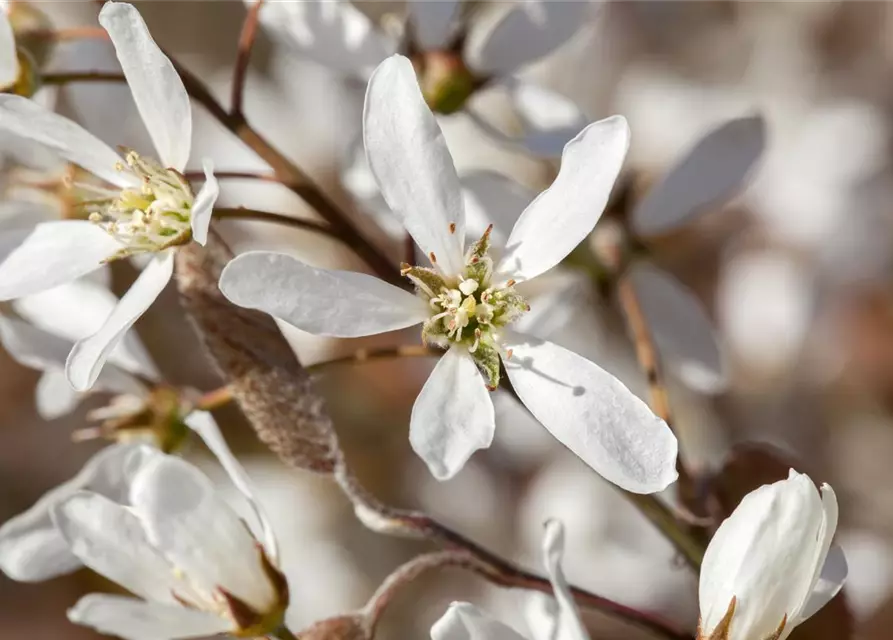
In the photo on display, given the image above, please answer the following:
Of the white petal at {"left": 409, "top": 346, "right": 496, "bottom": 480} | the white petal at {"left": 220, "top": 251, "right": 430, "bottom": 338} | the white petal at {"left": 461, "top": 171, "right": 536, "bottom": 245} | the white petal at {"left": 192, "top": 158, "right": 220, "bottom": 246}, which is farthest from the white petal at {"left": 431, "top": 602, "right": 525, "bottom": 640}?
the white petal at {"left": 461, "top": 171, "right": 536, "bottom": 245}

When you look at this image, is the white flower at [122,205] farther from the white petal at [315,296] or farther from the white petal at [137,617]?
the white petal at [137,617]

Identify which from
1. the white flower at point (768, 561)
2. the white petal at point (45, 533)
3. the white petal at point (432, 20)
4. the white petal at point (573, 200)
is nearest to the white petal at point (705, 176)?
the white petal at point (432, 20)

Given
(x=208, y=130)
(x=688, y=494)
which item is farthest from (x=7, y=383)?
(x=688, y=494)

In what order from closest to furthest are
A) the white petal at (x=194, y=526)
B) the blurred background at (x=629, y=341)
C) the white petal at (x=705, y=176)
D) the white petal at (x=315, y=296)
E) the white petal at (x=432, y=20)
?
the white petal at (x=315, y=296) → the white petal at (x=194, y=526) → the white petal at (x=432, y=20) → the white petal at (x=705, y=176) → the blurred background at (x=629, y=341)

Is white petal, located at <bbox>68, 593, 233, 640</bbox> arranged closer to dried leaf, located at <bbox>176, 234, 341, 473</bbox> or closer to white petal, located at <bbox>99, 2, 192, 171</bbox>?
dried leaf, located at <bbox>176, 234, 341, 473</bbox>

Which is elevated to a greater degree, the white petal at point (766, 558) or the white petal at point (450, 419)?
the white petal at point (450, 419)

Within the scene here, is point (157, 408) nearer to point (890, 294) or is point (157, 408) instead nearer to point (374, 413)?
point (374, 413)

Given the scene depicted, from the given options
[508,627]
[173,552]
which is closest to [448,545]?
[508,627]
